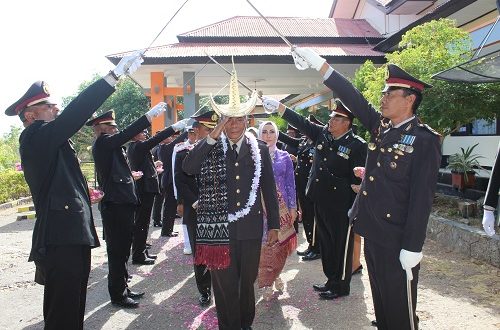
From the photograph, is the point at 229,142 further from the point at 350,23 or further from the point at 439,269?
the point at 350,23

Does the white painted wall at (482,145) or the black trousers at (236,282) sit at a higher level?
the white painted wall at (482,145)

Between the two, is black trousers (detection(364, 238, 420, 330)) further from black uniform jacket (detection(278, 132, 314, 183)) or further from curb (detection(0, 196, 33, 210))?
curb (detection(0, 196, 33, 210))

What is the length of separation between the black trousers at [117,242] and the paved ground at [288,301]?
0.23 meters

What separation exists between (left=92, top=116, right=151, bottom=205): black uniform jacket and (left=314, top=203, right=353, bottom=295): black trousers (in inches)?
86.1

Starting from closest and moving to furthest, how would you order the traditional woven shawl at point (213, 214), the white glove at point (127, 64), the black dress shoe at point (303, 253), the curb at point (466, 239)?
1. the white glove at point (127, 64)
2. the traditional woven shawl at point (213, 214)
3. the curb at point (466, 239)
4. the black dress shoe at point (303, 253)

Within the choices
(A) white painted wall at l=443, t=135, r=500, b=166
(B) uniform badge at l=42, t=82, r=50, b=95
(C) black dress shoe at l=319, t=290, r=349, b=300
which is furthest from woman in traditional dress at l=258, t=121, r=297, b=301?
(A) white painted wall at l=443, t=135, r=500, b=166

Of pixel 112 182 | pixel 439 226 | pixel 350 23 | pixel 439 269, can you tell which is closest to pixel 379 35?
pixel 350 23

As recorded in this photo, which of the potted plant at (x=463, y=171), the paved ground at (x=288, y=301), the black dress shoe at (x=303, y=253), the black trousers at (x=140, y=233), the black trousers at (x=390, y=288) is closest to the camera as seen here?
the black trousers at (x=390, y=288)

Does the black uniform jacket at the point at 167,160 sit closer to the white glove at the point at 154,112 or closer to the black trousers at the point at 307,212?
the black trousers at the point at 307,212

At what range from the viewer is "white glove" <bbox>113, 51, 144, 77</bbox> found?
305cm

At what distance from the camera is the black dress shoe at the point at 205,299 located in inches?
175

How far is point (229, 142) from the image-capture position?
11.2 ft

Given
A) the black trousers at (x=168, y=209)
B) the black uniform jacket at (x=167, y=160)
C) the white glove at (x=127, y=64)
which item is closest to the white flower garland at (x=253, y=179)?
the white glove at (x=127, y=64)

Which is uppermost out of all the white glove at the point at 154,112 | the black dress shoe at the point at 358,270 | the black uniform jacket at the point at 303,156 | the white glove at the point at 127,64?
the white glove at the point at 127,64
